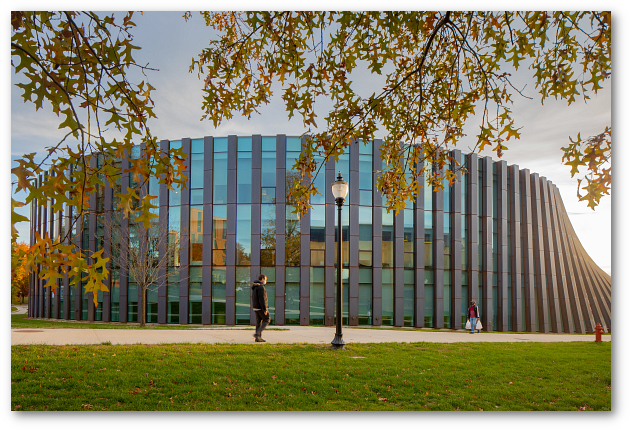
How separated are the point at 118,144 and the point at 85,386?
415 centimetres

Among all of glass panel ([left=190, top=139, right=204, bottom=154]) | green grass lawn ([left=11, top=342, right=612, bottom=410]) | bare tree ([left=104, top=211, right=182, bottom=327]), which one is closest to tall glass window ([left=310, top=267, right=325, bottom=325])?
bare tree ([left=104, top=211, right=182, bottom=327])

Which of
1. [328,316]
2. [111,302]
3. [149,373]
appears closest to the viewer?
[149,373]

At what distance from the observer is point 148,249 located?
2144 centimetres

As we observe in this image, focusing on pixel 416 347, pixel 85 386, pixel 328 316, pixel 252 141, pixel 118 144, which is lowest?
pixel 328 316

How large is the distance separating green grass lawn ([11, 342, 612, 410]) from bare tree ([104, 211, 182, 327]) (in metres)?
12.7

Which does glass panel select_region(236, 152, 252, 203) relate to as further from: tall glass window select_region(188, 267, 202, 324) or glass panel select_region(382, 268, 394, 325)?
glass panel select_region(382, 268, 394, 325)

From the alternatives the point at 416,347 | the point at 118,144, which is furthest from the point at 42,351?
the point at 416,347

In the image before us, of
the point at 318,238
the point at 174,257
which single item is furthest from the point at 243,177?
the point at 174,257

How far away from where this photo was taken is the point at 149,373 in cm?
660

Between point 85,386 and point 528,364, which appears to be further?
point 528,364

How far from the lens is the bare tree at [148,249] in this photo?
20.9 m

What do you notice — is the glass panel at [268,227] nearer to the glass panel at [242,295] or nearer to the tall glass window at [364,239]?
the glass panel at [242,295]

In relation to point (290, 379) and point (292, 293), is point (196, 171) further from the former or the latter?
point (290, 379)
